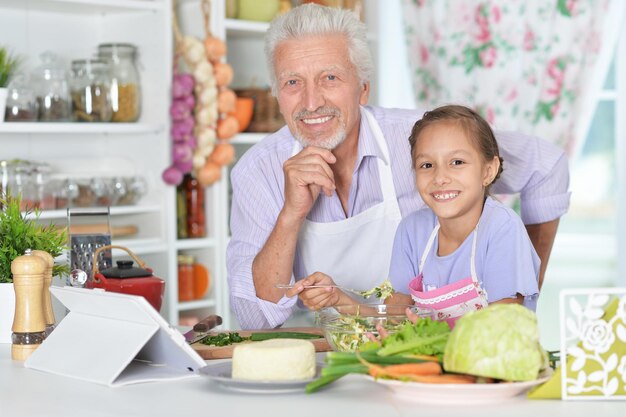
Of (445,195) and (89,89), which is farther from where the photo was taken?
(89,89)

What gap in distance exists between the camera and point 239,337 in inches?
76.9

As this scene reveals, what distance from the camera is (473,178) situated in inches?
90.4

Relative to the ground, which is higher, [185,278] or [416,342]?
[416,342]

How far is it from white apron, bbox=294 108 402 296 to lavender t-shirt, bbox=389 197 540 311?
0.57ft

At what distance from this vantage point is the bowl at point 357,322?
175 centimetres

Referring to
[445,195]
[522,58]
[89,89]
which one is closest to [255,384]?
[445,195]

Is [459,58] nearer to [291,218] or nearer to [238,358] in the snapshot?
[291,218]

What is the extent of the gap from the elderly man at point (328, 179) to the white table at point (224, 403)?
0.78m

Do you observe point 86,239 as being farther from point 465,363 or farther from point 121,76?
point 121,76

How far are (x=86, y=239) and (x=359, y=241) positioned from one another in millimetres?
776

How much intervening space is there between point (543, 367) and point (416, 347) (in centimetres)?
19

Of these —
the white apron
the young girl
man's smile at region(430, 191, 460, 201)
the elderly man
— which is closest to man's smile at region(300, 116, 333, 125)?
the elderly man

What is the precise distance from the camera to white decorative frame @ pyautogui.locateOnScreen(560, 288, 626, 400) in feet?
4.91

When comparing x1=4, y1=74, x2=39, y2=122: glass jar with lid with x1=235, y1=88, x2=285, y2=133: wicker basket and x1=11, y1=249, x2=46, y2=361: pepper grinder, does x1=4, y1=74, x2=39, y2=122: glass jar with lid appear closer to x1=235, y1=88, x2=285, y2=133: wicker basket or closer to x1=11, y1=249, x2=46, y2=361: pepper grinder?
x1=235, y1=88, x2=285, y2=133: wicker basket
